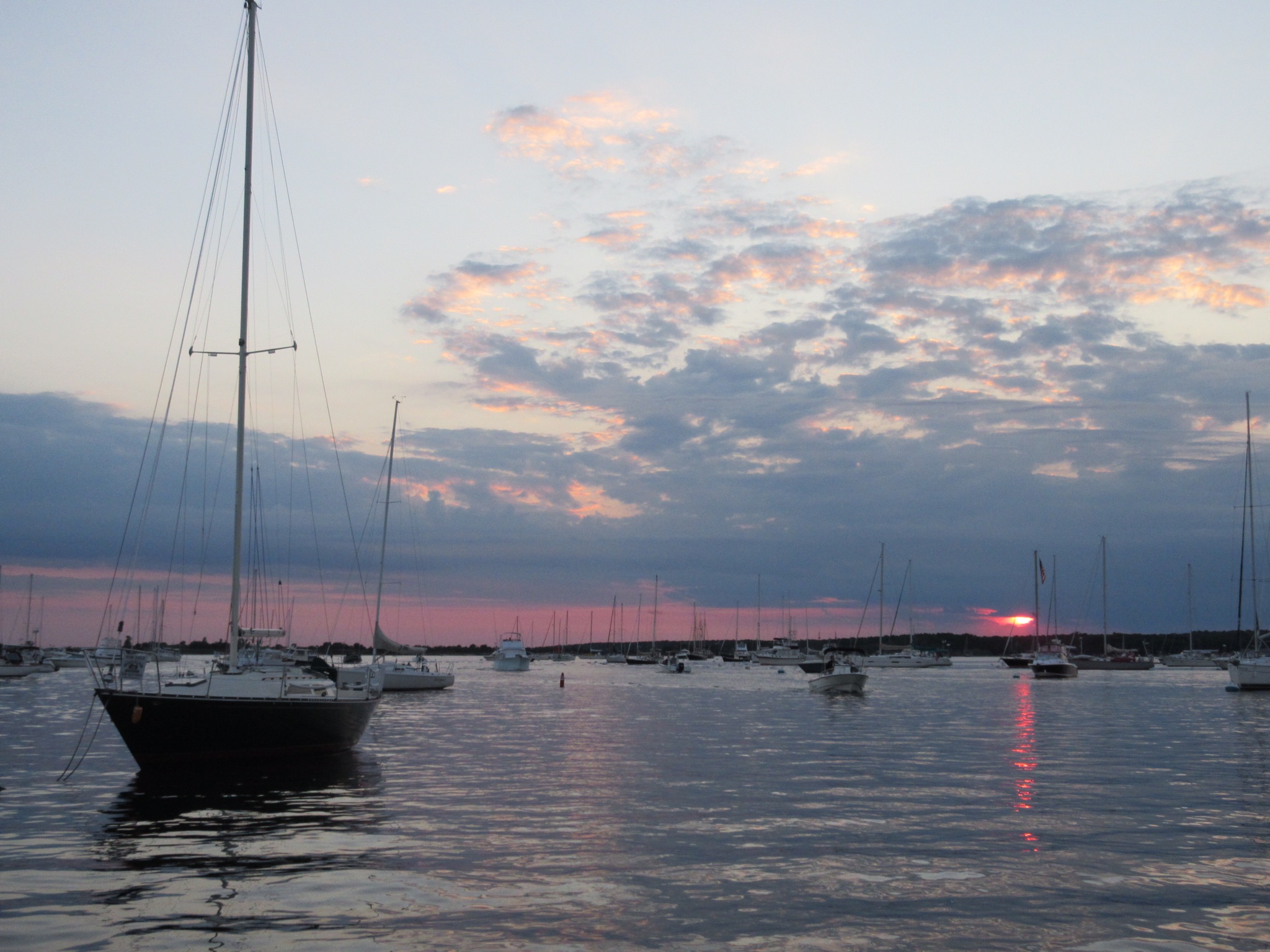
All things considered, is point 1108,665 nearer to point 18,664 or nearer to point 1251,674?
point 1251,674

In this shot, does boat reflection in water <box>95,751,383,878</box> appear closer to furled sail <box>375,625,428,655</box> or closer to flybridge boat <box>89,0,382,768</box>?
flybridge boat <box>89,0,382,768</box>

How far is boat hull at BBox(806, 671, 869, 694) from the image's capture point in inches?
3145

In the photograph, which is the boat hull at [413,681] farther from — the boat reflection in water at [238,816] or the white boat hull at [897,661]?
the white boat hull at [897,661]

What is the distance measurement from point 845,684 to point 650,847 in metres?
63.1

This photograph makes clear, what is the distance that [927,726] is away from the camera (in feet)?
167

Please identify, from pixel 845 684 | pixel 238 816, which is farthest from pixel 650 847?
pixel 845 684

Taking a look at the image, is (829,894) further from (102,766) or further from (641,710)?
(641,710)

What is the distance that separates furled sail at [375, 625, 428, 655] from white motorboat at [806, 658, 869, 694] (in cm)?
3349

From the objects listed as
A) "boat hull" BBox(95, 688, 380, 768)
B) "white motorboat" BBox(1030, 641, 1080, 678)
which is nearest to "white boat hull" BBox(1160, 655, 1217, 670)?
"white motorboat" BBox(1030, 641, 1080, 678)

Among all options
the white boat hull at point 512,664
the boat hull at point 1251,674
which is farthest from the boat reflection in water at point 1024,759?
the white boat hull at point 512,664

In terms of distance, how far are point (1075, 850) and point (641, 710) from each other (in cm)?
4528

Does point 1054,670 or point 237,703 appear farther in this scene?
point 1054,670

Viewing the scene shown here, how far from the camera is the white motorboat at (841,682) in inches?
3147

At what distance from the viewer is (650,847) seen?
19.5 meters
